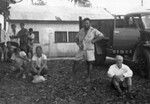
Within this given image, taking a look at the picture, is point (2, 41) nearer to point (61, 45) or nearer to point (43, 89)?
point (61, 45)

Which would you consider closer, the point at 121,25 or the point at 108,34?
the point at 121,25

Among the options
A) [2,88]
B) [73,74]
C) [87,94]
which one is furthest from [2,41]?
[87,94]

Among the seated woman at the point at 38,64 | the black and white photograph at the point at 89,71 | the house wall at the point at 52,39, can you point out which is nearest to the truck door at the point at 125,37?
the black and white photograph at the point at 89,71

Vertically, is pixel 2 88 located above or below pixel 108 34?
below

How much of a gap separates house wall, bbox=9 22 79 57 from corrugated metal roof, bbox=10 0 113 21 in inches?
17.0

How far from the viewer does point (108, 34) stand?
44.6ft

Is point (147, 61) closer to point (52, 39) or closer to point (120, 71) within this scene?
point (120, 71)

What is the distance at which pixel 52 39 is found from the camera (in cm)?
2219

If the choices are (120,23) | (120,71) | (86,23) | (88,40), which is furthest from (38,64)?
(120,23)

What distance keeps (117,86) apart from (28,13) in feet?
49.1

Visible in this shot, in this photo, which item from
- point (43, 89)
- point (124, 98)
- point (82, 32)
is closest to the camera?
point (124, 98)

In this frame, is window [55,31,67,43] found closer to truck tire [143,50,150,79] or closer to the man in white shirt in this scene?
truck tire [143,50,150,79]

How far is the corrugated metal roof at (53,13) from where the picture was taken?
2189 cm

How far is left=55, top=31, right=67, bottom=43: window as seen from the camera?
22.5 metres
